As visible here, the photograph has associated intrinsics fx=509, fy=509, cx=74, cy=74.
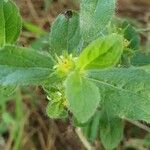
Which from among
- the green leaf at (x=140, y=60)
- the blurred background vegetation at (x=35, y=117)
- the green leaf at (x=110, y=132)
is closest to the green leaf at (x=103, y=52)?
the green leaf at (x=140, y=60)

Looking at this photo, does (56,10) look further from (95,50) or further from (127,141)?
(95,50)

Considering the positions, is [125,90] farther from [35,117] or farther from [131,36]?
[35,117]

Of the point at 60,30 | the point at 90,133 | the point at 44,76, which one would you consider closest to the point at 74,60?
the point at 44,76

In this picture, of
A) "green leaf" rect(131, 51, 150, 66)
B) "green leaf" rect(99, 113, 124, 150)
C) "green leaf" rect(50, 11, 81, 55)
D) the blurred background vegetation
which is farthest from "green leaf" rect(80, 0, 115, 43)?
the blurred background vegetation

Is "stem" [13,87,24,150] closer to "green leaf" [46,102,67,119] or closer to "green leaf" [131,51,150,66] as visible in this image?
"green leaf" [131,51,150,66]

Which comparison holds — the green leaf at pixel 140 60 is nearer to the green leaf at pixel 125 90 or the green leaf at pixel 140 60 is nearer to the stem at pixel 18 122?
the green leaf at pixel 125 90

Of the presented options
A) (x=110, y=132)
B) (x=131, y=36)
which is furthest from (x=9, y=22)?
(x=110, y=132)
